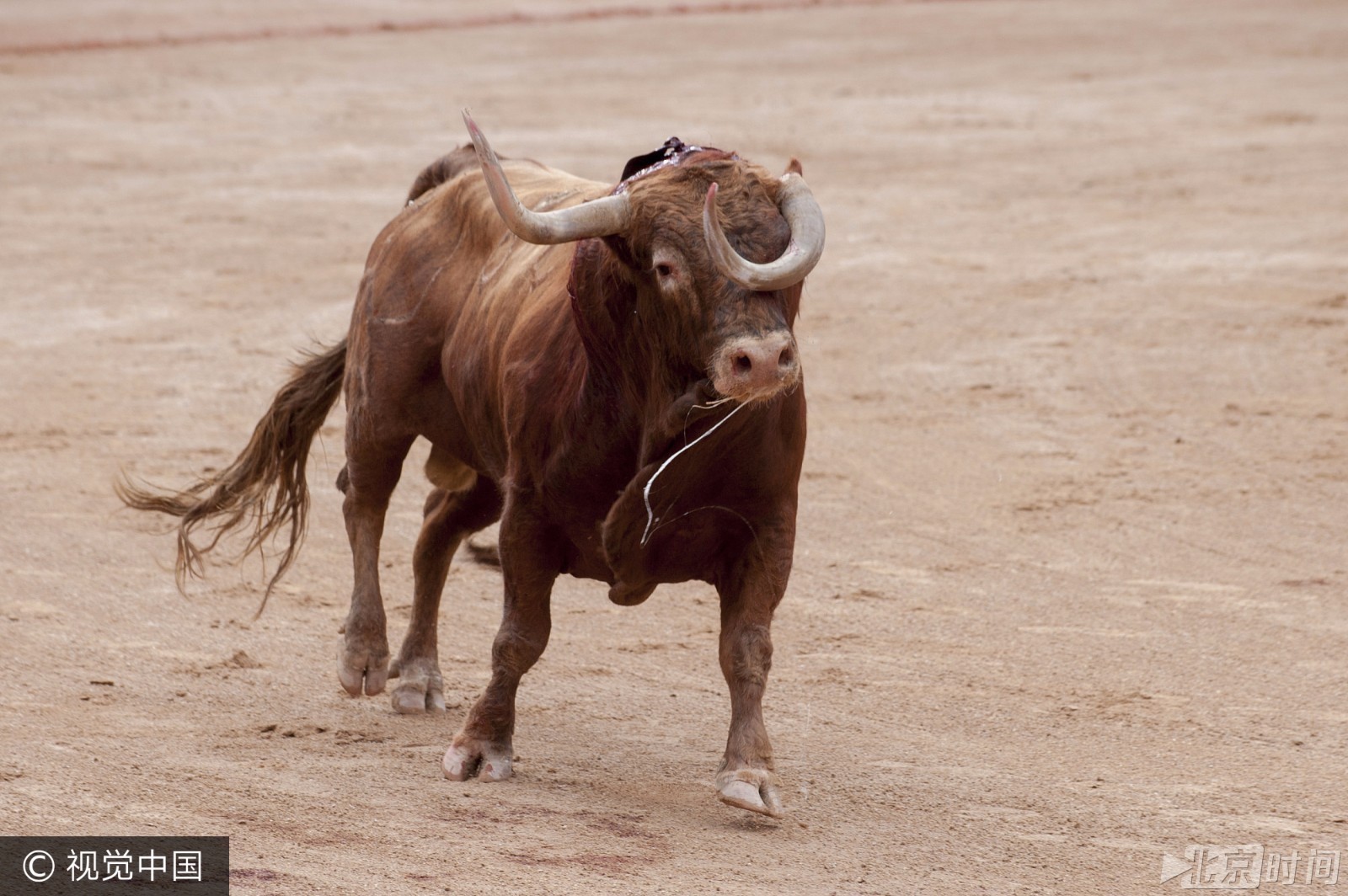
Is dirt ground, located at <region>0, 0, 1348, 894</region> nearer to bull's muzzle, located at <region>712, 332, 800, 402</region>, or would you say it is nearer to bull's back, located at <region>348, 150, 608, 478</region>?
bull's back, located at <region>348, 150, 608, 478</region>

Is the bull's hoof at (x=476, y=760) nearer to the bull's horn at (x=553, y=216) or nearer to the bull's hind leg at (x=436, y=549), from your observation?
the bull's hind leg at (x=436, y=549)

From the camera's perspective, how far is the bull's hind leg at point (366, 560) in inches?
233

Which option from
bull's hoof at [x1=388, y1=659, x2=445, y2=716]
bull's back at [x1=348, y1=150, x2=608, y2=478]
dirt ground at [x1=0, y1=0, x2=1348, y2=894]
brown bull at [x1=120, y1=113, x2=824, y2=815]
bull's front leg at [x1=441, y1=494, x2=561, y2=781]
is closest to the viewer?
brown bull at [x1=120, y1=113, x2=824, y2=815]

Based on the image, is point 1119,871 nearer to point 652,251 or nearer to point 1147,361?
point 652,251

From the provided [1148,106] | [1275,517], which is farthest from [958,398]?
[1148,106]

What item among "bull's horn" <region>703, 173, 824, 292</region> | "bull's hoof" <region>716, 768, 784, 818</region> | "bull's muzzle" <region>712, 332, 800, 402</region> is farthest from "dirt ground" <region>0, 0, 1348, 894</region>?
"bull's horn" <region>703, 173, 824, 292</region>

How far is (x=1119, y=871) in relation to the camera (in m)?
4.61

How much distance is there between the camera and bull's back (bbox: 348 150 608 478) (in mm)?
5289

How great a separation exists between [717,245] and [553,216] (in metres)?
0.46

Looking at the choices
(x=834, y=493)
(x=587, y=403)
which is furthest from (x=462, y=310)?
(x=834, y=493)

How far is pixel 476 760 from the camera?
5145 mm

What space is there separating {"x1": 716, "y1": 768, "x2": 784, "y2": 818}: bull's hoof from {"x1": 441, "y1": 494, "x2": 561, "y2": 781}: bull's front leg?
0.63m

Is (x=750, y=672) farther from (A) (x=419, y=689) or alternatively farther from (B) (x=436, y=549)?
(B) (x=436, y=549)

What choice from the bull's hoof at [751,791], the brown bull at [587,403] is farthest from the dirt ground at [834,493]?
the brown bull at [587,403]
